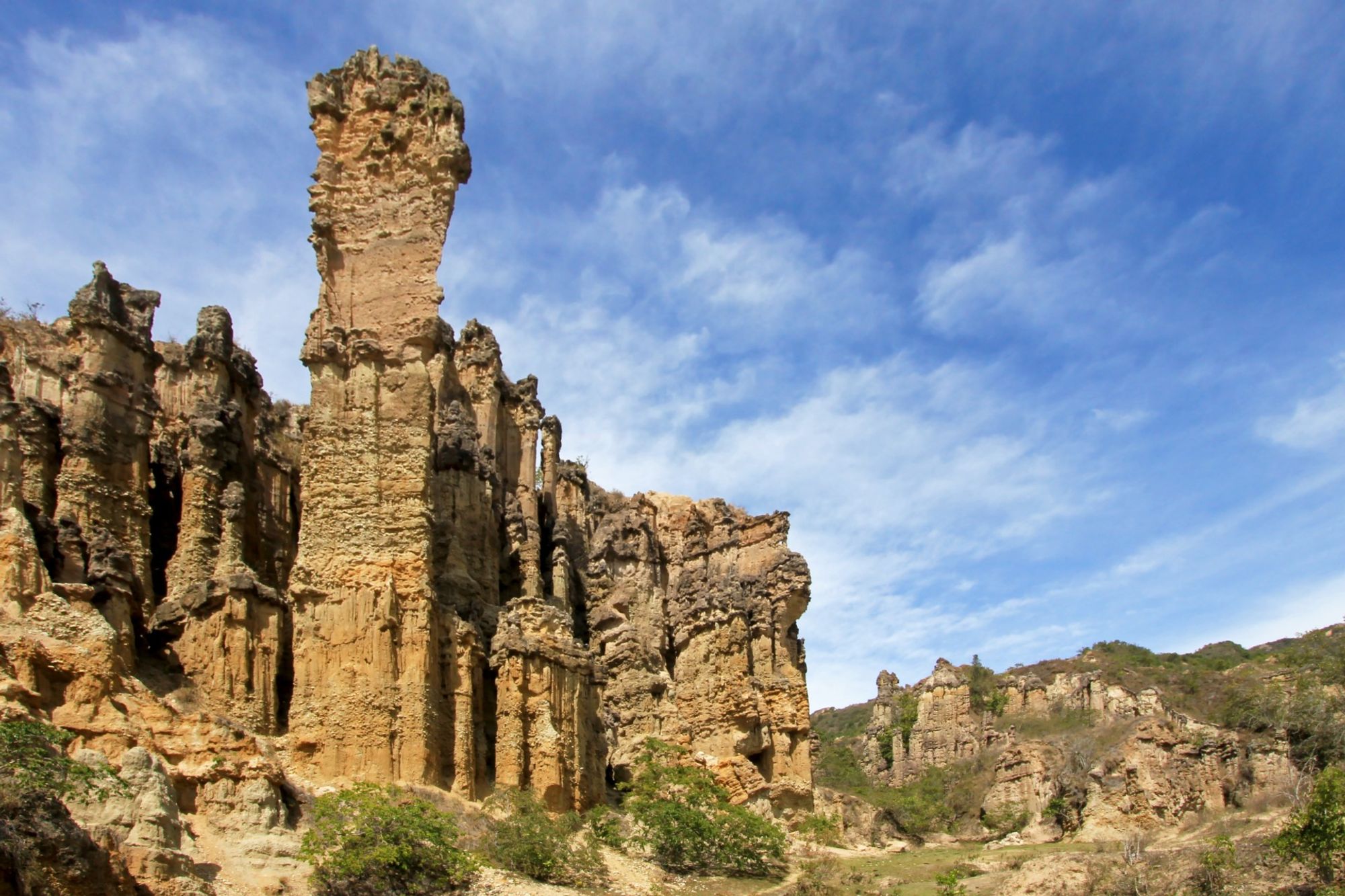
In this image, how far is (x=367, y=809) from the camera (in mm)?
18547

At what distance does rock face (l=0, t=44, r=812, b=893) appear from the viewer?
1778 cm

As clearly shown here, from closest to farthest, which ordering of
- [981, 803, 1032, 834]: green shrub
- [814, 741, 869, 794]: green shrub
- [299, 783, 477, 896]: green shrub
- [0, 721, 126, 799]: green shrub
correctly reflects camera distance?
1. [0, 721, 126, 799]: green shrub
2. [299, 783, 477, 896]: green shrub
3. [981, 803, 1032, 834]: green shrub
4. [814, 741, 869, 794]: green shrub

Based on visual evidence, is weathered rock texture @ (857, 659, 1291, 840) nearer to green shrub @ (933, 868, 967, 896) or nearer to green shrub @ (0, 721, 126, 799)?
green shrub @ (933, 868, 967, 896)

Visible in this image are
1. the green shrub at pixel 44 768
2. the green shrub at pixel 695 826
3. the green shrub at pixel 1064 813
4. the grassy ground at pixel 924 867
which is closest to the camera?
the green shrub at pixel 44 768

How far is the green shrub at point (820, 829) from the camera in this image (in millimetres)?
33406

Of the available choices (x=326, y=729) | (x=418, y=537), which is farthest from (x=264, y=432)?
(x=326, y=729)

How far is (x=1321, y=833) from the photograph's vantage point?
23797mm

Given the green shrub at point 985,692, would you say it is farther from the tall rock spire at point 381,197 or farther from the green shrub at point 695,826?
the tall rock spire at point 381,197

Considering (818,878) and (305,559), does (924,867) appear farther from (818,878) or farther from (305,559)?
(305,559)

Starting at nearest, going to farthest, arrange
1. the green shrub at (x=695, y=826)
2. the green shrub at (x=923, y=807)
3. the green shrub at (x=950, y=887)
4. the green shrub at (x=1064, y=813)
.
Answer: the green shrub at (x=950, y=887) → the green shrub at (x=695, y=826) → the green shrub at (x=1064, y=813) → the green shrub at (x=923, y=807)

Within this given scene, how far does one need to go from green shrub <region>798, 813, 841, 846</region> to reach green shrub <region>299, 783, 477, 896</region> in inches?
632

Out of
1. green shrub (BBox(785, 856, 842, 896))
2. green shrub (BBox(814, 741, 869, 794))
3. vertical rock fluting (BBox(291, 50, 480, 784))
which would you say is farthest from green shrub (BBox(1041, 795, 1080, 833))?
vertical rock fluting (BBox(291, 50, 480, 784))

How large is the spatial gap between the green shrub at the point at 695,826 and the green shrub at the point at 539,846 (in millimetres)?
2962

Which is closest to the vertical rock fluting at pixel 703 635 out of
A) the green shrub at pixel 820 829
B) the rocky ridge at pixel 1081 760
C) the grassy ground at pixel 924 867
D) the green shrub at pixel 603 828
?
the green shrub at pixel 820 829
